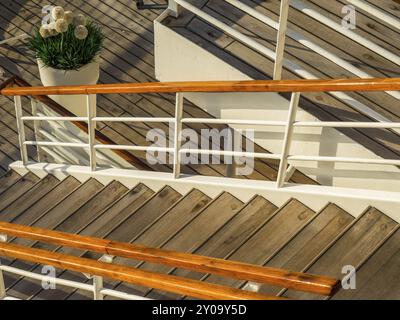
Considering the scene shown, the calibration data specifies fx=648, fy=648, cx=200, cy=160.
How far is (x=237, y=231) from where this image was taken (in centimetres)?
377

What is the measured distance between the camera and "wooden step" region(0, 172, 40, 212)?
16.1 ft

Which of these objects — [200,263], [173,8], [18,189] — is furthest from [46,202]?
[200,263]

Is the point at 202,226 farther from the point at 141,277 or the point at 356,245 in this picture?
the point at 141,277

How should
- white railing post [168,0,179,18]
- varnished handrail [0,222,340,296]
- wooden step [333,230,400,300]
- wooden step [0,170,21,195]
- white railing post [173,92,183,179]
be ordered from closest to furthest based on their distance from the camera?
varnished handrail [0,222,340,296] → wooden step [333,230,400,300] → white railing post [173,92,183,179] → white railing post [168,0,179,18] → wooden step [0,170,21,195]

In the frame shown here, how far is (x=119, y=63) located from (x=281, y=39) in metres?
2.66

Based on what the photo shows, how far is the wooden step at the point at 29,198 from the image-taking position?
4727 millimetres

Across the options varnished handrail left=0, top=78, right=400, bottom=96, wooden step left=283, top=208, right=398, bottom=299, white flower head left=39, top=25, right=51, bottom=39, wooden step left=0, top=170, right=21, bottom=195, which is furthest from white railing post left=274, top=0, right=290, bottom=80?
wooden step left=0, top=170, right=21, bottom=195

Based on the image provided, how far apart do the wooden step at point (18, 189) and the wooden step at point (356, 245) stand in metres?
2.53

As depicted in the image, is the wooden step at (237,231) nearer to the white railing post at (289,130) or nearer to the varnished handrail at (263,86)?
the white railing post at (289,130)

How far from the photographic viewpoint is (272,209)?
3.85 metres

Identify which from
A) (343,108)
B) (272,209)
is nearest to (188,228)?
(272,209)

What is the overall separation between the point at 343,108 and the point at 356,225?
93 cm

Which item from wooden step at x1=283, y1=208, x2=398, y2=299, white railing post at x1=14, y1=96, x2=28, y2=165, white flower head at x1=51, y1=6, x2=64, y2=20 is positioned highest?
white flower head at x1=51, y1=6, x2=64, y2=20

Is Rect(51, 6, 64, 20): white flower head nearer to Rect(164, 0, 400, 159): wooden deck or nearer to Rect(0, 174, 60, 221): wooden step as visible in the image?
Rect(164, 0, 400, 159): wooden deck
